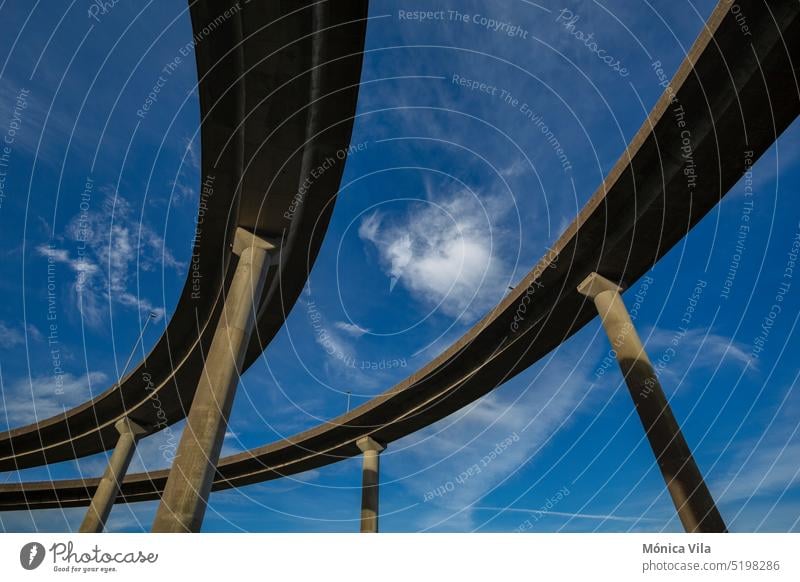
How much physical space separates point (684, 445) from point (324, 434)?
24594 millimetres

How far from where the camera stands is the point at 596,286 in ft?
68.7

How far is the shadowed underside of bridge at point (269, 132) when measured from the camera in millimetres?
13250

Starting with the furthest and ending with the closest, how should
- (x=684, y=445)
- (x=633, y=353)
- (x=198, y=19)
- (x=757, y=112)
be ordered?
(x=633, y=353) → (x=684, y=445) → (x=757, y=112) → (x=198, y=19)

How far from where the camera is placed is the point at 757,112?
14.8 m

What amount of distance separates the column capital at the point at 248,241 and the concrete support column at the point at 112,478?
974 inches

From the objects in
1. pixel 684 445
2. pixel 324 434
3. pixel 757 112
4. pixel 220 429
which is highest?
pixel 324 434

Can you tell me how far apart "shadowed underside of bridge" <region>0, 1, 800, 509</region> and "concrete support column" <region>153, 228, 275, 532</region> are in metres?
12.0

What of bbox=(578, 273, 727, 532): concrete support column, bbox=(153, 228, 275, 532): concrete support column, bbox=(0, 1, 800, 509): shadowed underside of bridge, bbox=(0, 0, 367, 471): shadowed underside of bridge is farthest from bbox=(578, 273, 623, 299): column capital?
bbox=(153, 228, 275, 532): concrete support column

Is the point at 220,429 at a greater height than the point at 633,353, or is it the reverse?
the point at 633,353
